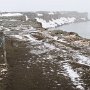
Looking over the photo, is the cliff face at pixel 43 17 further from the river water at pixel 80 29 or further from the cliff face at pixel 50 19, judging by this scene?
the river water at pixel 80 29

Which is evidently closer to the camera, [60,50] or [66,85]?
[66,85]

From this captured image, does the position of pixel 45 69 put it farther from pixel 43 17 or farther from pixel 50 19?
pixel 43 17

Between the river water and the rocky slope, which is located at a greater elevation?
the rocky slope

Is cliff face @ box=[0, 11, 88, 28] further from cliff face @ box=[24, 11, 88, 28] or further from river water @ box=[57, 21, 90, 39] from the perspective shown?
river water @ box=[57, 21, 90, 39]

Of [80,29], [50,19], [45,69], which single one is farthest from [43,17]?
[45,69]

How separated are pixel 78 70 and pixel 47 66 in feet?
8.24

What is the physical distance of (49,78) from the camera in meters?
16.8

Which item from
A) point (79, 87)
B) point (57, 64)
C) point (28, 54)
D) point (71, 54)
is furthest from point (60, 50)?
point (79, 87)

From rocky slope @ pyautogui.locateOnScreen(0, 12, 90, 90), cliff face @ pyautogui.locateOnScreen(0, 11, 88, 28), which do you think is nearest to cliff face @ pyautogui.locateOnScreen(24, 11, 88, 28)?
cliff face @ pyautogui.locateOnScreen(0, 11, 88, 28)

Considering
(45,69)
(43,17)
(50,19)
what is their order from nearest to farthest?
(45,69) → (50,19) → (43,17)

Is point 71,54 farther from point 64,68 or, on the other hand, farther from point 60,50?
point 64,68

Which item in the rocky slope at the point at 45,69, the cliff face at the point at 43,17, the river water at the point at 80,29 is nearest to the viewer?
the rocky slope at the point at 45,69

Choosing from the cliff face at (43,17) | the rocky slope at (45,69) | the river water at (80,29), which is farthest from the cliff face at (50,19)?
the rocky slope at (45,69)

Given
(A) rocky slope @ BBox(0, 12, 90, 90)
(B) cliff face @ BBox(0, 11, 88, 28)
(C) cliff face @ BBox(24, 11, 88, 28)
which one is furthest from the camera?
(C) cliff face @ BBox(24, 11, 88, 28)
